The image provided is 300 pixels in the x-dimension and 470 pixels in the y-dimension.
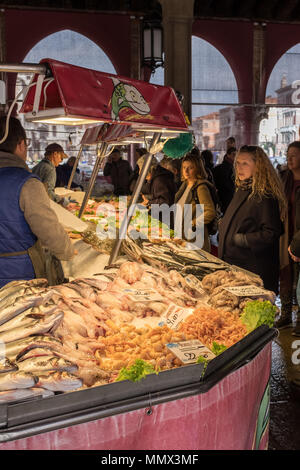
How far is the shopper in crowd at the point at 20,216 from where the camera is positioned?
263 cm

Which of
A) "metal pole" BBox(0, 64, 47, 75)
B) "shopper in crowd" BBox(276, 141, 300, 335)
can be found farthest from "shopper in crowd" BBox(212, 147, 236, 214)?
"metal pole" BBox(0, 64, 47, 75)

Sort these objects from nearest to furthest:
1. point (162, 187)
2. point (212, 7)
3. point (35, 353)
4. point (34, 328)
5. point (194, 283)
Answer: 1. point (35, 353)
2. point (34, 328)
3. point (194, 283)
4. point (162, 187)
5. point (212, 7)

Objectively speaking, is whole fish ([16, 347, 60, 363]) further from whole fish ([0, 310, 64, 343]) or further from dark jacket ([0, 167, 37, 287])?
dark jacket ([0, 167, 37, 287])

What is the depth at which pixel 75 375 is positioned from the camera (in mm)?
1771

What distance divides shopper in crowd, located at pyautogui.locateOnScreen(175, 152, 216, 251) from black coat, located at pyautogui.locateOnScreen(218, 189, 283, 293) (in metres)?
0.85

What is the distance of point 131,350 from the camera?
6.93 feet

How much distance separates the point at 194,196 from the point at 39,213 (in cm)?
247

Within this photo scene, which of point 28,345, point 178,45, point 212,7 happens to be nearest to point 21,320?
point 28,345

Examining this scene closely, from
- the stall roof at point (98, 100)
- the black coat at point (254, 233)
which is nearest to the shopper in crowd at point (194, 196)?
the black coat at point (254, 233)

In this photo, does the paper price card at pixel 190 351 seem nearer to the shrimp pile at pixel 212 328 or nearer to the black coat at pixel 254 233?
the shrimp pile at pixel 212 328

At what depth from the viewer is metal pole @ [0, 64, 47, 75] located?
2.10 metres

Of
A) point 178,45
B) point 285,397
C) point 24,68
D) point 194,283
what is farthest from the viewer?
point 178,45

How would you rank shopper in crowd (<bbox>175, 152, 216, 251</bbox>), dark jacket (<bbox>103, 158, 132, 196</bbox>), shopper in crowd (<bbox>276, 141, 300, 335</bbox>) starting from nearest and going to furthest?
shopper in crowd (<bbox>175, 152, 216, 251</bbox>), shopper in crowd (<bbox>276, 141, 300, 335</bbox>), dark jacket (<bbox>103, 158, 132, 196</bbox>)

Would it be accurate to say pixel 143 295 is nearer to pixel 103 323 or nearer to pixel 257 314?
pixel 103 323
